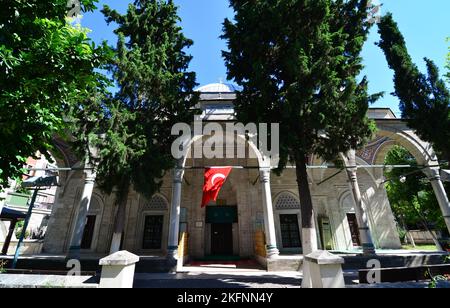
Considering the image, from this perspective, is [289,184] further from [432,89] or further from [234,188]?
[432,89]

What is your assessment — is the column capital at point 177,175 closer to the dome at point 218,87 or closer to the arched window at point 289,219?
the arched window at point 289,219

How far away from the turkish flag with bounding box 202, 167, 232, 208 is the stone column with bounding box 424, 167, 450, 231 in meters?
9.81

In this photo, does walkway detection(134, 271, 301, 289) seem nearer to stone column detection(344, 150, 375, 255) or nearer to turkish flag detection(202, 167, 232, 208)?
turkish flag detection(202, 167, 232, 208)

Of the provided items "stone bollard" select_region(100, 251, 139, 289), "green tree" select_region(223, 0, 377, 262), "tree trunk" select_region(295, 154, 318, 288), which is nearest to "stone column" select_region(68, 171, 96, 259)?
"stone bollard" select_region(100, 251, 139, 289)

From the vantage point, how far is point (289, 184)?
13.8m

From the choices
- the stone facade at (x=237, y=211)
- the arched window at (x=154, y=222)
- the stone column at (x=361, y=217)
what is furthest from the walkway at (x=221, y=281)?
the arched window at (x=154, y=222)

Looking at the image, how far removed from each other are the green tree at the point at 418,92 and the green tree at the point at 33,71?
33.8ft

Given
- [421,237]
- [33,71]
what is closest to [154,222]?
[33,71]

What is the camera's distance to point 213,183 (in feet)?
28.5

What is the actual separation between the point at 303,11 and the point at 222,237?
11225 millimetres

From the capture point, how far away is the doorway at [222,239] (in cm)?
1268

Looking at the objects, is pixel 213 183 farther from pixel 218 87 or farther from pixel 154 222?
pixel 218 87

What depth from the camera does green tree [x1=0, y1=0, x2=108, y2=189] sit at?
129 inches

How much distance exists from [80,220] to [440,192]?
1524 cm
